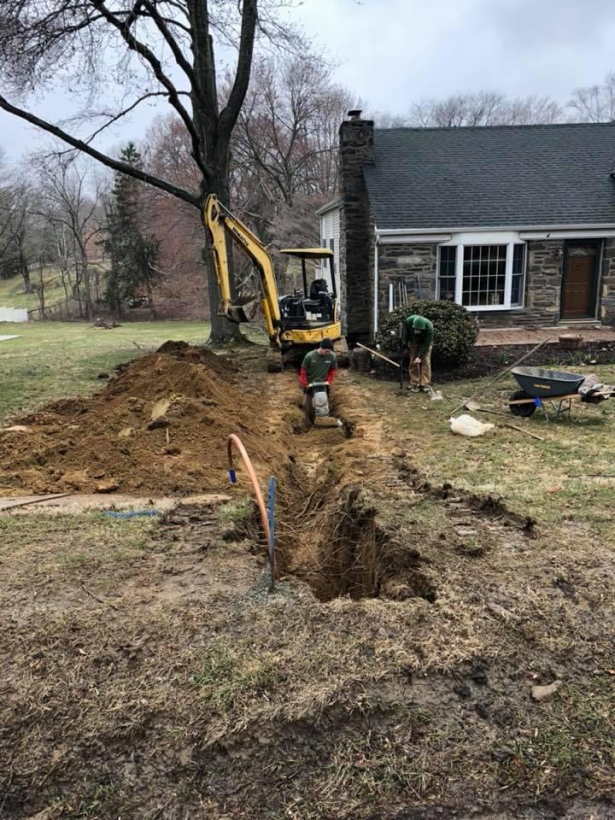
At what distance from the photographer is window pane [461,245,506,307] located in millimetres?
17109

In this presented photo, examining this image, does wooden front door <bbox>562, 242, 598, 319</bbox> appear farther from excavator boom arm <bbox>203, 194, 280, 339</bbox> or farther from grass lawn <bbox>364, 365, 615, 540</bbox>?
excavator boom arm <bbox>203, 194, 280, 339</bbox>

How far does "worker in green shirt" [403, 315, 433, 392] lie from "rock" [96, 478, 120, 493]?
6.47 metres

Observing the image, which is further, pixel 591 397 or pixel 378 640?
pixel 591 397

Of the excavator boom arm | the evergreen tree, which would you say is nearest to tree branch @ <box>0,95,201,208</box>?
the excavator boom arm

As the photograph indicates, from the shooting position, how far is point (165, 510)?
19.6 ft

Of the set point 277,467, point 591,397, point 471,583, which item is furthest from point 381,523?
point 591,397

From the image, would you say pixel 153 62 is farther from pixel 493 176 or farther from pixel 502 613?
pixel 502 613

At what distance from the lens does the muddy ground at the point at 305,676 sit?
285cm

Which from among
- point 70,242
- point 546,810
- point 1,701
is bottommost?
point 546,810

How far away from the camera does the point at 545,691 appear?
332 centimetres

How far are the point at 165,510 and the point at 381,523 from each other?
7.07 feet

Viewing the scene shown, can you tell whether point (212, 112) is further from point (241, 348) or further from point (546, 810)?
point (546, 810)

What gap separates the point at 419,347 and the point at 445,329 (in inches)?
45.9

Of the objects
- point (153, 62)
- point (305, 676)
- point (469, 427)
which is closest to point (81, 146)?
point (153, 62)
